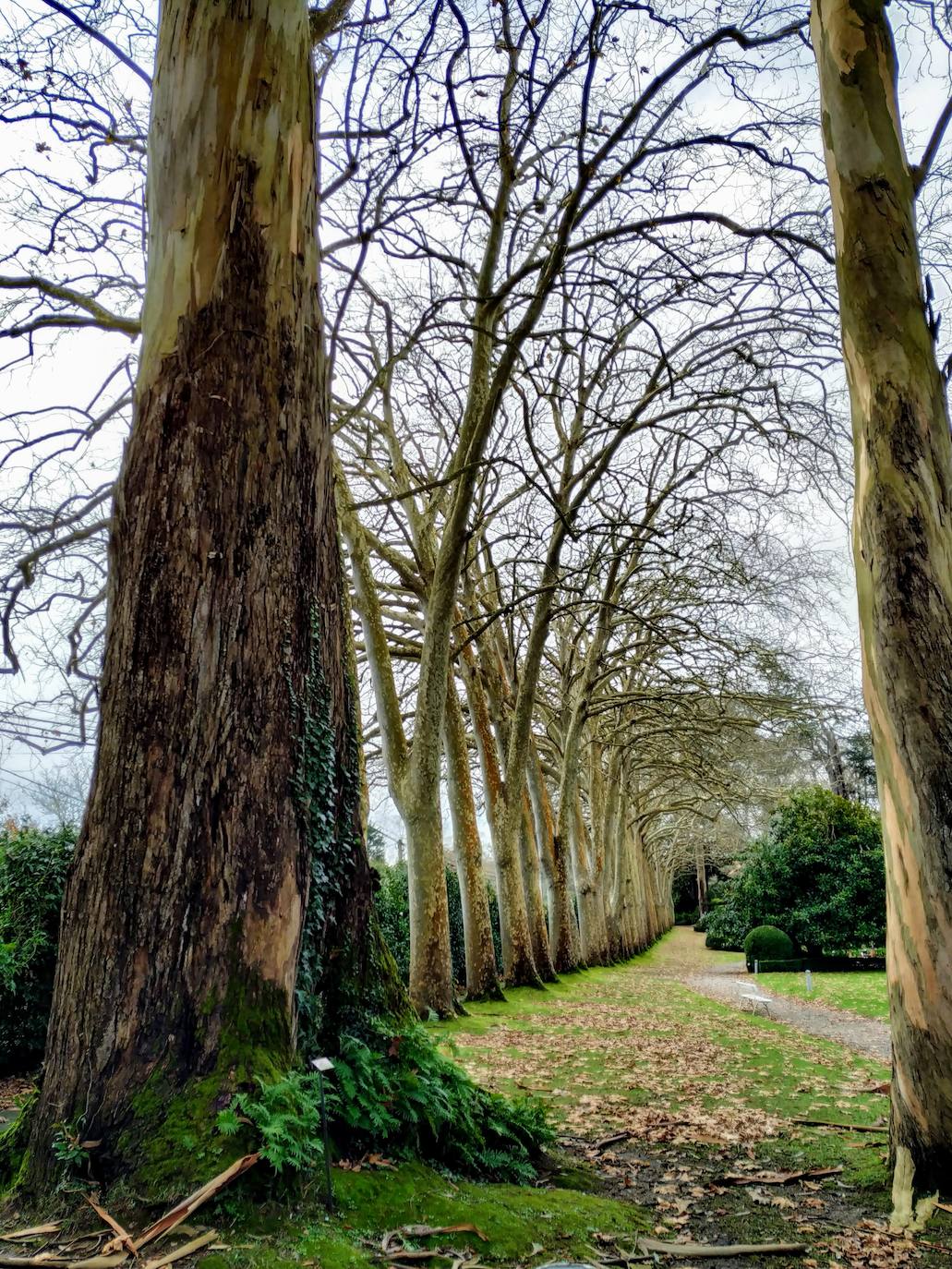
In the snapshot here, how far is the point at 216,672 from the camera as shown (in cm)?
316

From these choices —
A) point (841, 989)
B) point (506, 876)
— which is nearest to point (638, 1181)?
point (506, 876)

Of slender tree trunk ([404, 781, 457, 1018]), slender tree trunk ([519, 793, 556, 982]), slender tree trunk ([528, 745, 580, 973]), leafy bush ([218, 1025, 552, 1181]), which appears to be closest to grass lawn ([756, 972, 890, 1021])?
slender tree trunk ([528, 745, 580, 973])

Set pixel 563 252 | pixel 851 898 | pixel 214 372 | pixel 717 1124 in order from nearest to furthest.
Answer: pixel 214 372 < pixel 717 1124 < pixel 563 252 < pixel 851 898

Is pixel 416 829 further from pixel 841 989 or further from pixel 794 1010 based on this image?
pixel 841 989

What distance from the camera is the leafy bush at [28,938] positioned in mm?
7016

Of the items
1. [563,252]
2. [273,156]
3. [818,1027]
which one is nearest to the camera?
[273,156]

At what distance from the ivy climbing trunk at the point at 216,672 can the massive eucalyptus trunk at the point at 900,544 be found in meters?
2.74

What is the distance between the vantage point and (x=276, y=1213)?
8.58 ft

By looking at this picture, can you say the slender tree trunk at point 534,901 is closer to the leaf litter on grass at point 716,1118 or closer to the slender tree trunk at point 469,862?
the slender tree trunk at point 469,862

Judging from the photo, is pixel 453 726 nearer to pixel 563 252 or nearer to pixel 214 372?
pixel 563 252

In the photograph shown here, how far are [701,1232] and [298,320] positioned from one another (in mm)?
4673

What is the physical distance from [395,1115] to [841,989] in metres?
18.0

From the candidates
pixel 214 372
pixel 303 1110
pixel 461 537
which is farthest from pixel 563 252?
pixel 303 1110

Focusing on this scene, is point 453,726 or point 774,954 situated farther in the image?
point 774,954
